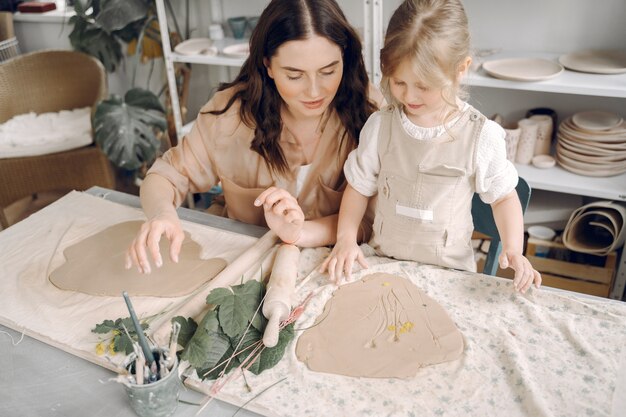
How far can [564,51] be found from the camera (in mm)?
2109

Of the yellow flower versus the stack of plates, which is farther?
the stack of plates

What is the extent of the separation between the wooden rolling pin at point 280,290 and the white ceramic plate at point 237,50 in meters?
1.44

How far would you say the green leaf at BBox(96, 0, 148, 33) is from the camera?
2.49 meters

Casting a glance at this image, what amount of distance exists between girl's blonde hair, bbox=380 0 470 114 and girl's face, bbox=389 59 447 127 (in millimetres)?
11

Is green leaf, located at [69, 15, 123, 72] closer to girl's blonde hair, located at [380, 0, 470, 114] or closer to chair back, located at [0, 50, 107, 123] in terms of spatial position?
chair back, located at [0, 50, 107, 123]

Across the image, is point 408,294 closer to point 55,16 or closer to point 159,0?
point 159,0

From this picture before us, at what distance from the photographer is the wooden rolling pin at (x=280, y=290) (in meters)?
0.92

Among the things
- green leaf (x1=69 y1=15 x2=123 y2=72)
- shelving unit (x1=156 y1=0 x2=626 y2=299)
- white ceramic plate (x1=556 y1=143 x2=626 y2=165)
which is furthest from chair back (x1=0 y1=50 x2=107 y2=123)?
white ceramic plate (x1=556 y1=143 x2=626 y2=165)

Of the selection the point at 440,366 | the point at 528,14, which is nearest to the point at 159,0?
the point at 528,14

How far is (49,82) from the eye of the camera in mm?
2727

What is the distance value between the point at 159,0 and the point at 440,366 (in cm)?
211

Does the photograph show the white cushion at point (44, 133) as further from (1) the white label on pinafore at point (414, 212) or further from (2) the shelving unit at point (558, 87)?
(1) the white label on pinafore at point (414, 212)

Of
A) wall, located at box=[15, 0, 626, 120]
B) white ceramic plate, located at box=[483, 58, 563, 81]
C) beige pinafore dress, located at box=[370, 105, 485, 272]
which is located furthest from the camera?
wall, located at box=[15, 0, 626, 120]

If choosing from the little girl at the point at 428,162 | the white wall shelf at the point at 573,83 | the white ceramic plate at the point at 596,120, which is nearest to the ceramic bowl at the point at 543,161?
the white ceramic plate at the point at 596,120
